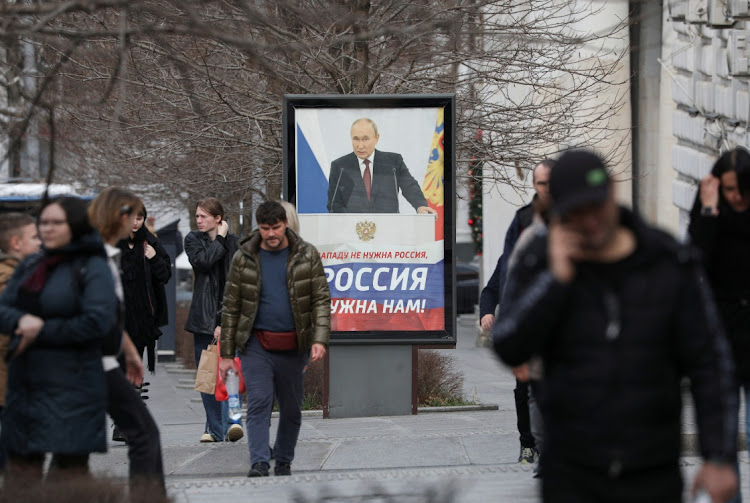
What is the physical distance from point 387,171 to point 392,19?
8.86 ft

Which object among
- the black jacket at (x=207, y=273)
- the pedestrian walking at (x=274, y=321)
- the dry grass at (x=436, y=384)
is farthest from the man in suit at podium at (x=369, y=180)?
the pedestrian walking at (x=274, y=321)

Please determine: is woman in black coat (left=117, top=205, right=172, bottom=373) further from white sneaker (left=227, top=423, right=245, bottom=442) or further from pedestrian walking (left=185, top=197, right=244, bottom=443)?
white sneaker (left=227, top=423, right=245, bottom=442)

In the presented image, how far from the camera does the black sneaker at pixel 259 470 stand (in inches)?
313

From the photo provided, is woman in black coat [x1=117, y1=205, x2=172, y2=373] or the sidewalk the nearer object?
the sidewalk

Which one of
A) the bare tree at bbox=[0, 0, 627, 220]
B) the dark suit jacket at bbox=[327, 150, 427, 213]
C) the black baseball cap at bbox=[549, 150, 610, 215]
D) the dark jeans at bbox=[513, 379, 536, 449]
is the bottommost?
the dark jeans at bbox=[513, 379, 536, 449]

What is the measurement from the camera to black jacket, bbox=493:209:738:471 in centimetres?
362

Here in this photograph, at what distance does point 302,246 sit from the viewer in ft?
26.5

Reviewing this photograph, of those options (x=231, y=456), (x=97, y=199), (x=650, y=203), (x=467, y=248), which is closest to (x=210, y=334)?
(x=231, y=456)

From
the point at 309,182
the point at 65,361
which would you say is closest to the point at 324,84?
the point at 309,182

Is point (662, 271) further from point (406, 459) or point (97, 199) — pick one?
point (406, 459)

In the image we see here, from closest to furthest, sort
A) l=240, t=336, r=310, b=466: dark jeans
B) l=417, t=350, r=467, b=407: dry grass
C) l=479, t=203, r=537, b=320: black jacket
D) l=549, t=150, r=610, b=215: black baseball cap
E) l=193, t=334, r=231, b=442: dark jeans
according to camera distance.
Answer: l=549, t=150, r=610, b=215: black baseball cap
l=479, t=203, r=537, b=320: black jacket
l=240, t=336, r=310, b=466: dark jeans
l=193, t=334, r=231, b=442: dark jeans
l=417, t=350, r=467, b=407: dry grass

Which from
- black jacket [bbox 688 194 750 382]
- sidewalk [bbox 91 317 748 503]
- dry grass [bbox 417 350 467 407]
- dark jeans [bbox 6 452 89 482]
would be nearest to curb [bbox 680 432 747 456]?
sidewalk [bbox 91 317 748 503]

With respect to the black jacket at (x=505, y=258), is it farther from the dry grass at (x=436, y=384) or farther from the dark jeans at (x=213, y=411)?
the dry grass at (x=436, y=384)

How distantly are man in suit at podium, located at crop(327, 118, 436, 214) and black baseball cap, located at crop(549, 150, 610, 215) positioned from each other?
7.71 meters
